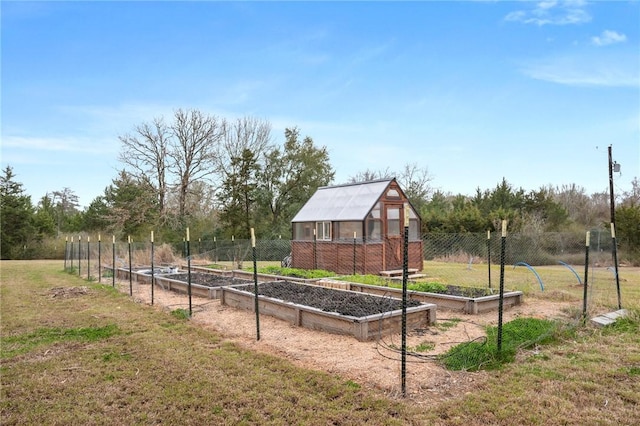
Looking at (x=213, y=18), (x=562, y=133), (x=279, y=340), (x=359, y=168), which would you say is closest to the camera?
(x=279, y=340)

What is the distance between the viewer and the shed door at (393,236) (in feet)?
49.3

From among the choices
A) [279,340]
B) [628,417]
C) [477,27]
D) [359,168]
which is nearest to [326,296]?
[279,340]

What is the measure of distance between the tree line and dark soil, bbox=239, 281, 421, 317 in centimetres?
1903

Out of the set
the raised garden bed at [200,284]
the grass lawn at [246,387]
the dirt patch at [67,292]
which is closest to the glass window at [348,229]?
the raised garden bed at [200,284]

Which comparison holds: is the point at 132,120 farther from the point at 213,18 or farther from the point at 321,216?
the point at 213,18

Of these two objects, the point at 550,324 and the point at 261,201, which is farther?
the point at 261,201

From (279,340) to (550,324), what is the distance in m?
4.09

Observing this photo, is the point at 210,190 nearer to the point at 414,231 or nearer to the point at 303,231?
the point at 303,231

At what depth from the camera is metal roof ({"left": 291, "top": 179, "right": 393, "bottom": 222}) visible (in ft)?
50.3

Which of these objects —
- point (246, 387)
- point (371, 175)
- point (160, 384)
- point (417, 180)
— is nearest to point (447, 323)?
point (246, 387)

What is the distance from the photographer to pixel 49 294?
35.9ft

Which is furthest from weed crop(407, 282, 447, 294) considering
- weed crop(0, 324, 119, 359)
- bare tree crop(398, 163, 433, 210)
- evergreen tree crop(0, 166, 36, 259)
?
evergreen tree crop(0, 166, 36, 259)

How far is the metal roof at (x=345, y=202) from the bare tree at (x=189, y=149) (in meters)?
14.2

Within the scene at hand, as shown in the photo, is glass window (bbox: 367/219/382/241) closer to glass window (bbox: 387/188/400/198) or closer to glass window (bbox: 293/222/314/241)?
glass window (bbox: 387/188/400/198)
